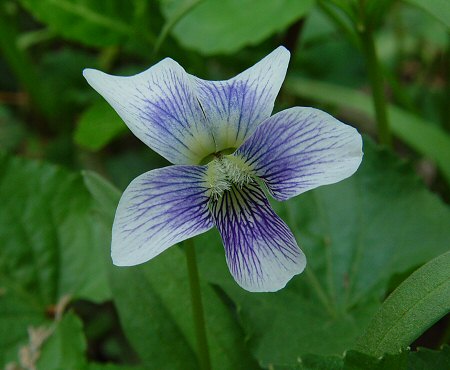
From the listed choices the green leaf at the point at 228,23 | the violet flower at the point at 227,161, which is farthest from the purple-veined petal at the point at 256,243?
the green leaf at the point at 228,23

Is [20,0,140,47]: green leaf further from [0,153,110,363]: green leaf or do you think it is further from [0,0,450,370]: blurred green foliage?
[0,153,110,363]: green leaf

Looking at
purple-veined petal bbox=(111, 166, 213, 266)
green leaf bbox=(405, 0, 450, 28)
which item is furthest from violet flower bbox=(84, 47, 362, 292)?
green leaf bbox=(405, 0, 450, 28)

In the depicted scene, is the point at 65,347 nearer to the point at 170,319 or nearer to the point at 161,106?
the point at 170,319

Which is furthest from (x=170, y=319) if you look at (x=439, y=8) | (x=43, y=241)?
(x=439, y=8)

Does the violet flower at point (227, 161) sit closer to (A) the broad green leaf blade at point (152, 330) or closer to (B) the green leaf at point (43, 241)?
(A) the broad green leaf blade at point (152, 330)

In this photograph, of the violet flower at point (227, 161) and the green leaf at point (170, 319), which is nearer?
the violet flower at point (227, 161)

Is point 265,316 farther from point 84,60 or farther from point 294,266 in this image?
point 84,60
